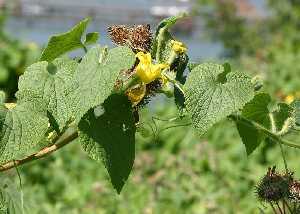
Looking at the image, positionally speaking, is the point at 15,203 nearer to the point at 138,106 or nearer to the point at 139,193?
the point at 138,106

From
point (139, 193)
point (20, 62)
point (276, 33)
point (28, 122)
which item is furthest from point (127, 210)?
point (276, 33)

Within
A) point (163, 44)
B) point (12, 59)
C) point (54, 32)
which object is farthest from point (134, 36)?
point (54, 32)

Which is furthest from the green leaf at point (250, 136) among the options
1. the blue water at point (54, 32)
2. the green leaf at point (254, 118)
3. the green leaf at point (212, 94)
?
the blue water at point (54, 32)

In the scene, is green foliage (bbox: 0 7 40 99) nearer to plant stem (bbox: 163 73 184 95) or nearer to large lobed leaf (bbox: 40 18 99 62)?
large lobed leaf (bbox: 40 18 99 62)

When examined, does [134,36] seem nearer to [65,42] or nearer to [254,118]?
[65,42]

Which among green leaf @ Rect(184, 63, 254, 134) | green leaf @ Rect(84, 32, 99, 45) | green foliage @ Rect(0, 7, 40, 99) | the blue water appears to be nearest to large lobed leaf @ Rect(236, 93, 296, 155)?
green leaf @ Rect(184, 63, 254, 134)
